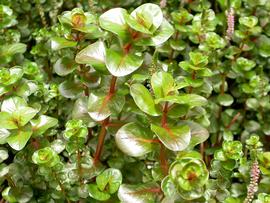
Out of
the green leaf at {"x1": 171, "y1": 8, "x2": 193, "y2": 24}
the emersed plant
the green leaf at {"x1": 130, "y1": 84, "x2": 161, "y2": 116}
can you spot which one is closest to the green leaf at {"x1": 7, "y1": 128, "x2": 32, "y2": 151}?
the emersed plant

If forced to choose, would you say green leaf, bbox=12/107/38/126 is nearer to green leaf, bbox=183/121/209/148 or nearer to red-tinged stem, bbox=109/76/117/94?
red-tinged stem, bbox=109/76/117/94

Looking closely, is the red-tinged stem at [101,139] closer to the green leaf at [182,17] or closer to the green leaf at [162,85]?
the green leaf at [162,85]

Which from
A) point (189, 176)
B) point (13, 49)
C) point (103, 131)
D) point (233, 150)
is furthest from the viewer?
point (13, 49)

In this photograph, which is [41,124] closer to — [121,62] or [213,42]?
[121,62]

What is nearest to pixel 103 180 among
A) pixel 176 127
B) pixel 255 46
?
pixel 176 127

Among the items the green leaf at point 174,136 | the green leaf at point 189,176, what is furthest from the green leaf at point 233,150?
the green leaf at point 189,176

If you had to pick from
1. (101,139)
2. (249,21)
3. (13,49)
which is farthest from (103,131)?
(249,21)
